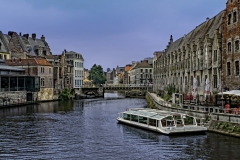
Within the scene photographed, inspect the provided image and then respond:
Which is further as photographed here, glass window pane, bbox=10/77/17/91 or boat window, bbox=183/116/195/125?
glass window pane, bbox=10/77/17/91

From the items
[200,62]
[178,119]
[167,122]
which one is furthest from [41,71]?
[178,119]

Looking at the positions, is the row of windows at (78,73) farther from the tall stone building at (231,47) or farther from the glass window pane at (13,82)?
the tall stone building at (231,47)

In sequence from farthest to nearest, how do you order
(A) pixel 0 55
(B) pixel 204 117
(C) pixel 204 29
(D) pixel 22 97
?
1. (A) pixel 0 55
2. (D) pixel 22 97
3. (C) pixel 204 29
4. (B) pixel 204 117

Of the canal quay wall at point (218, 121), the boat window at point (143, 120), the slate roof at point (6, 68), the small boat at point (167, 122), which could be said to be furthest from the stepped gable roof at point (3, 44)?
the canal quay wall at point (218, 121)

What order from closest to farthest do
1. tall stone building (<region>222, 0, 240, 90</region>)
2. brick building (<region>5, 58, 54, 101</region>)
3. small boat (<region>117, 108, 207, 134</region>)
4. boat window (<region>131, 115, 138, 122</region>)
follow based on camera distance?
small boat (<region>117, 108, 207, 134</region>)
boat window (<region>131, 115, 138, 122</region>)
tall stone building (<region>222, 0, 240, 90</region>)
brick building (<region>5, 58, 54, 101</region>)

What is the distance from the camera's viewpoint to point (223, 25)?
4441 centimetres

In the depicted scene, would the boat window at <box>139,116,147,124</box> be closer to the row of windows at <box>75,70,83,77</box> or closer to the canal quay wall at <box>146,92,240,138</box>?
the canal quay wall at <box>146,92,240,138</box>

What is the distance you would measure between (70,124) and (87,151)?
15.8 m

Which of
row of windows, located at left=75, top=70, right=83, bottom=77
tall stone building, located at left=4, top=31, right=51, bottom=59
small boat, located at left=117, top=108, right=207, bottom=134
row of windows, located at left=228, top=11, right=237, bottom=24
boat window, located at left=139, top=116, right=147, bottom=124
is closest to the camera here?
small boat, located at left=117, top=108, right=207, bottom=134

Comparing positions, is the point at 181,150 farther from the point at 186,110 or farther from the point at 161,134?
the point at 186,110

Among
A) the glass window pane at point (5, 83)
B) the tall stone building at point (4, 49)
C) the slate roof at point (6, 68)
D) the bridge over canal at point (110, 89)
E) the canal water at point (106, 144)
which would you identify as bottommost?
the canal water at point (106, 144)

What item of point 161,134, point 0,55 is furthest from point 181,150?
point 0,55

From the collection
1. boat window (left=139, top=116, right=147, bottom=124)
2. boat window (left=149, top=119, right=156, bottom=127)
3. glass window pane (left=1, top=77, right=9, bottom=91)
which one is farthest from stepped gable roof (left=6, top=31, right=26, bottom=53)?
boat window (left=149, top=119, right=156, bottom=127)

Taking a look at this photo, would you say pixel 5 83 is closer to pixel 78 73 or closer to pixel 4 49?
pixel 4 49
